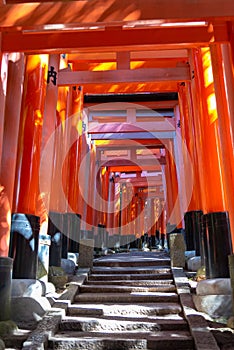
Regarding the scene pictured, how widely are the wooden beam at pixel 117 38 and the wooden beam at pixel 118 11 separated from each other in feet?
3.21

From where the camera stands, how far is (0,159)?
4516mm

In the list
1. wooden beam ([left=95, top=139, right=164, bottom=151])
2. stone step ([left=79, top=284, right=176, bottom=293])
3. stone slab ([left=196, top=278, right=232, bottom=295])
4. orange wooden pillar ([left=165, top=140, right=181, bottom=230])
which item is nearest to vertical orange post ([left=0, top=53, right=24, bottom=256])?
stone step ([left=79, top=284, right=176, bottom=293])

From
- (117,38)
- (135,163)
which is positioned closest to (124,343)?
A: (117,38)

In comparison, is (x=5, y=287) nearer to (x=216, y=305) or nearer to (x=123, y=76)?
(x=216, y=305)

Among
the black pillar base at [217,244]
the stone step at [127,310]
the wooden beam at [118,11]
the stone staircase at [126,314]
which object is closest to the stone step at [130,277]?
the stone staircase at [126,314]

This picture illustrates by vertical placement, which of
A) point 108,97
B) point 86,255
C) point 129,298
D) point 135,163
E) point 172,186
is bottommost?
point 129,298

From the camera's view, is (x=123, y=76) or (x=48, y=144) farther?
(x=123, y=76)

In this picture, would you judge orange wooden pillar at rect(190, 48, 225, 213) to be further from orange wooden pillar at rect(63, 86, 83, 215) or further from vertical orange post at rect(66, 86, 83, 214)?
vertical orange post at rect(66, 86, 83, 214)

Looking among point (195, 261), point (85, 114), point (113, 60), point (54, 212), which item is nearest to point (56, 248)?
point (54, 212)

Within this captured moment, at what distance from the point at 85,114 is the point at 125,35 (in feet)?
22.5

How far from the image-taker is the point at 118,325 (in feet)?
14.5

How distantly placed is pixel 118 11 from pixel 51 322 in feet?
12.1

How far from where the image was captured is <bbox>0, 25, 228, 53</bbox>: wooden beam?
195 inches

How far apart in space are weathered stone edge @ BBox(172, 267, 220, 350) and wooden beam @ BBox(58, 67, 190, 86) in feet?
14.2
